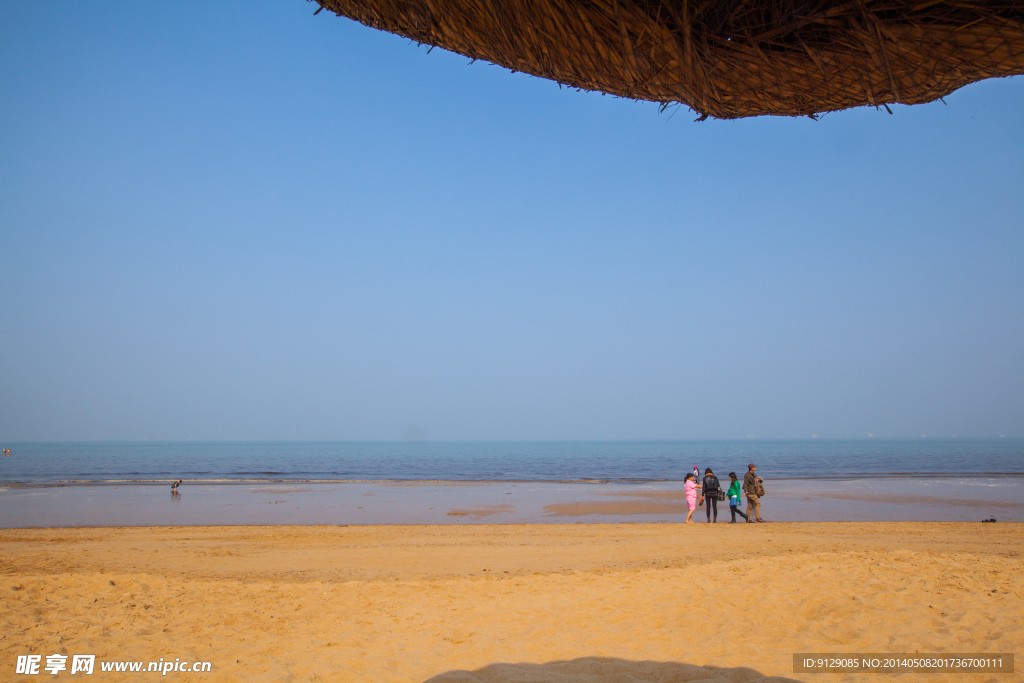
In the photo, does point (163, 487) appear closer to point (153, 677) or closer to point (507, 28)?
point (153, 677)

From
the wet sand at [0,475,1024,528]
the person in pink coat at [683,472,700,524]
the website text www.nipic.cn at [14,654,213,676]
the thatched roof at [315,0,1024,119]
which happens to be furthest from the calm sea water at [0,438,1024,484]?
the thatched roof at [315,0,1024,119]

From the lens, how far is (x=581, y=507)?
751 inches

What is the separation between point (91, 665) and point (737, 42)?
5577mm

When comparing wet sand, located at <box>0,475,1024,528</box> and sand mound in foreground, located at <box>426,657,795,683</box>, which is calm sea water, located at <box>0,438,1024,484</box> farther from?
sand mound in foreground, located at <box>426,657,795,683</box>

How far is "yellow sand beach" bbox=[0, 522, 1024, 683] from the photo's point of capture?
4.11 meters

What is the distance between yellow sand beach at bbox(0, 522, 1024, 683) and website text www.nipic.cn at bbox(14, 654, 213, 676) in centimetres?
8

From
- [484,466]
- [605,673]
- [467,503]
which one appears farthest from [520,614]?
[484,466]

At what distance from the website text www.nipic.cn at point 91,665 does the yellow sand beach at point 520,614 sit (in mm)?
79

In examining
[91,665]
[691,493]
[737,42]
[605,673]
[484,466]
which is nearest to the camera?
[737,42]

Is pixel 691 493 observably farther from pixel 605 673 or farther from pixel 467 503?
pixel 605 673

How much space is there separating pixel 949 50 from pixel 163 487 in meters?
32.0

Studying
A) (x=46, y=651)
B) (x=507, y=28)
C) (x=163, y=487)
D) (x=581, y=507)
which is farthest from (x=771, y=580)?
(x=163, y=487)

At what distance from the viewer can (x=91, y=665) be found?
13.5ft

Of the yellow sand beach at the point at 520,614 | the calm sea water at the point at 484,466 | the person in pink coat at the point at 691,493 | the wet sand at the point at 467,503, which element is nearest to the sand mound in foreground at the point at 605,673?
the yellow sand beach at the point at 520,614
